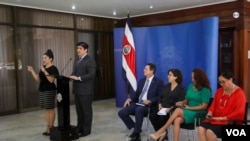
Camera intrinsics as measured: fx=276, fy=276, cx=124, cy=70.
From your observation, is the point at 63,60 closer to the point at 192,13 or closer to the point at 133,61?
the point at 133,61

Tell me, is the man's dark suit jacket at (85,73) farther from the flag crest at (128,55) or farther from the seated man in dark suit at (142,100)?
the flag crest at (128,55)

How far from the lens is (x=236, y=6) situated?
647 cm

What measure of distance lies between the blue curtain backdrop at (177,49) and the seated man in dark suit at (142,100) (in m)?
1.22

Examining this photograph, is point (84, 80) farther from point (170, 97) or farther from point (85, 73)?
point (170, 97)

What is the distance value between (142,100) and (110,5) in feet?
11.3

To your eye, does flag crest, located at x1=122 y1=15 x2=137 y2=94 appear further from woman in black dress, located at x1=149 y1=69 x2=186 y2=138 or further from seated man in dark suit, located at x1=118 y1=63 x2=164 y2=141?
woman in black dress, located at x1=149 y1=69 x2=186 y2=138

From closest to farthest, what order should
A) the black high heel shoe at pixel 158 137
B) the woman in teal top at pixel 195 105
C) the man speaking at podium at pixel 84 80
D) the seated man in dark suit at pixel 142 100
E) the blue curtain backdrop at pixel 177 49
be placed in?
the woman in teal top at pixel 195 105 → the black high heel shoe at pixel 158 137 → the seated man in dark suit at pixel 142 100 → the man speaking at podium at pixel 84 80 → the blue curtain backdrop at pixel 177 49

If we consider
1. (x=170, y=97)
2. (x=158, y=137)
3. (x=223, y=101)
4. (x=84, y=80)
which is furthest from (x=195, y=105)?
(x=84, y=80)

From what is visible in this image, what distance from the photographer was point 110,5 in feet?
22.9

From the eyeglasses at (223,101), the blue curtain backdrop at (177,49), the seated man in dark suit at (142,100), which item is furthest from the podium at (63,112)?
the blue curtain backdrop at (177,49)

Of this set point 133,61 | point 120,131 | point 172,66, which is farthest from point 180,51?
point 120,131

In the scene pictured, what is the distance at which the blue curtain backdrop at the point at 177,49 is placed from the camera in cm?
496

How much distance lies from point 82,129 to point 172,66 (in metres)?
2.53

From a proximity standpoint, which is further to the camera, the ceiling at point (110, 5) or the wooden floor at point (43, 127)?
the ceiling at point (110, 5)
